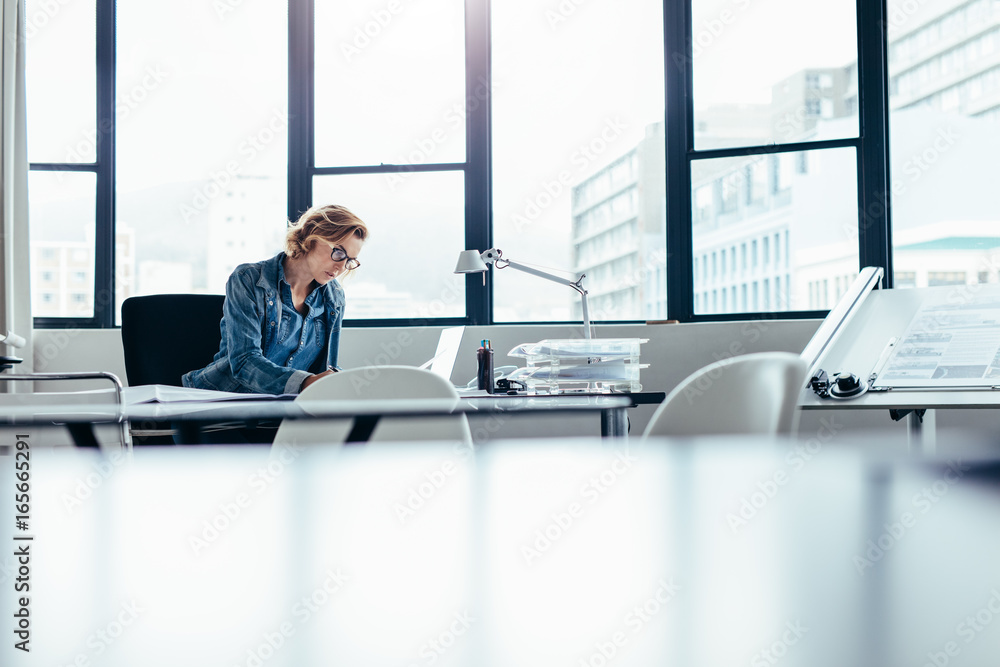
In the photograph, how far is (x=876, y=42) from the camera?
13.1 feet

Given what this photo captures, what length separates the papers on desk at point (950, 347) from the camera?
2.44 meters

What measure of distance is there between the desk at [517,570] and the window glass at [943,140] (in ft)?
13.0

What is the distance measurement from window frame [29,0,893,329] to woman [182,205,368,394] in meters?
1.36

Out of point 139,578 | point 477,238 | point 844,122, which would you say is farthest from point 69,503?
point 844,122

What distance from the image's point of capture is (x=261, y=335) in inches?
108

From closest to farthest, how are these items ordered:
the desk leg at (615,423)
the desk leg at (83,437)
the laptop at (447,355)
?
the desk leg at (83,437), the desk leg at (615,423), the laptop at (447,355)

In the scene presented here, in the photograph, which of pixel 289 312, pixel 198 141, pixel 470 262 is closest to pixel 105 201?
pixel 198 141

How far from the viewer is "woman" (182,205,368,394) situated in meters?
2.66

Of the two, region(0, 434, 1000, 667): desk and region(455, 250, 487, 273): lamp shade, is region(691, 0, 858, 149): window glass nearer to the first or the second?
region(455, 250, 487, 273): lamp shade

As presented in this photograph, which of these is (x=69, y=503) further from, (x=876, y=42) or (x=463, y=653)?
(x=876, y=42)
